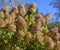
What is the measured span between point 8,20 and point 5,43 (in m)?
0.33

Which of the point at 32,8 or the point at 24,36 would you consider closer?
the point at 24,36

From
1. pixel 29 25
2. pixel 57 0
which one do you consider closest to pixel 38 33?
pixel 29 25

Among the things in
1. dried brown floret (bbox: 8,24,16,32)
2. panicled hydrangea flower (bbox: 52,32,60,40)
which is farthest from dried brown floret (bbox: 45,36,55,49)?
dried brown floret (bbox: 8,24,16,32)

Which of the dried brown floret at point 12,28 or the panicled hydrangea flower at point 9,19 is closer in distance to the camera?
the dried brown floret at point 12,28

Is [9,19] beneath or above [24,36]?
above

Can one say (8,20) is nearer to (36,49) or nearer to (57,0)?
(36,49)

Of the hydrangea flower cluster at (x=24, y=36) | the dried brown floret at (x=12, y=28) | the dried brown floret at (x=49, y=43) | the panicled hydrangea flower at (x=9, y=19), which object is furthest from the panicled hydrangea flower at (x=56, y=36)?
the panicled hydrangea flower at (x=9, y=19)

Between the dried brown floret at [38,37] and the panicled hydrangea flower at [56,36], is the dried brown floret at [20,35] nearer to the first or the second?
the dried brown floret at [38,37]

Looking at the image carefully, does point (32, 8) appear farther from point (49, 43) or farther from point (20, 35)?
point (49, 43)

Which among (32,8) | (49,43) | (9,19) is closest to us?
(49,43)

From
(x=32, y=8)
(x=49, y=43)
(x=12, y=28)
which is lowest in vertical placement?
(x=49, y=43)

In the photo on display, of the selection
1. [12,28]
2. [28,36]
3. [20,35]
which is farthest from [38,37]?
[12,28]

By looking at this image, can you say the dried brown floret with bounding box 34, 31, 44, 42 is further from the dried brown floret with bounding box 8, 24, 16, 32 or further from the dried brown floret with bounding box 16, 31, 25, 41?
the dried brown floret with bounding box 8, 24, 16, 32

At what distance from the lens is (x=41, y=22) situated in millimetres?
3648
